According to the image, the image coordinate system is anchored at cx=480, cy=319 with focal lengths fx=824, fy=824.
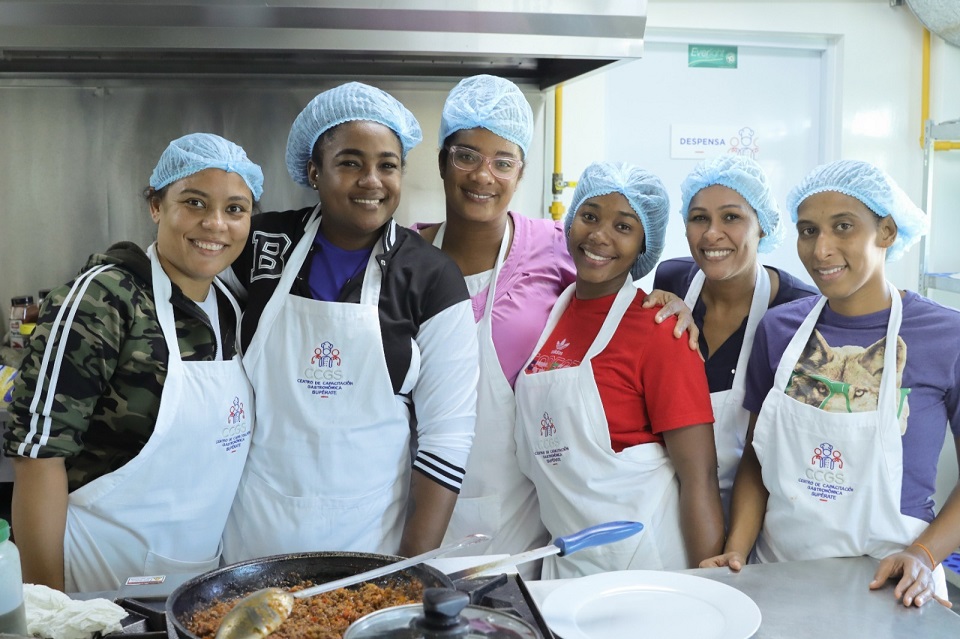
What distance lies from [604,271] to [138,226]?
1.39 m

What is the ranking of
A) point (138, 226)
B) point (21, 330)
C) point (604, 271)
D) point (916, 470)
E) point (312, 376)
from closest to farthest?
1. point (916, 470)
2. point (312, 376)
3. point (604, 271)
4. point (21, 330)
5. point (138, 226)

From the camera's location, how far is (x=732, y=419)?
1601mm

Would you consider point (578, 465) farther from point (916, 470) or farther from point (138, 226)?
point (138, 226)

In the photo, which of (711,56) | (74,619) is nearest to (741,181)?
(74,619)

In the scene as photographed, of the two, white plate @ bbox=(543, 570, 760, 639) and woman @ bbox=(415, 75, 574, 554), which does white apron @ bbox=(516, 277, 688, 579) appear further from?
white plate @ bbox=(543, 570, 760, 639)

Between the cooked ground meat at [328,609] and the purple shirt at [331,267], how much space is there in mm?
630

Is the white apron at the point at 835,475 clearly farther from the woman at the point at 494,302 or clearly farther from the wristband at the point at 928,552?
the woman at the point at 494,302

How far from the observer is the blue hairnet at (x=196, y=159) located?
1379 mm

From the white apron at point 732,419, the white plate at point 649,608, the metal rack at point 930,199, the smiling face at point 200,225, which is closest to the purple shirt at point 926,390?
the white apron at point 732,419

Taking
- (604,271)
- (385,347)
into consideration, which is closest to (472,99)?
(604,271)

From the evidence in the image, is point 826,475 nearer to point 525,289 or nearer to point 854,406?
point 854,406

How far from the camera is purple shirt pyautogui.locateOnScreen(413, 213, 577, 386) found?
5.60ft

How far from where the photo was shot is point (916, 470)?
4.38ft

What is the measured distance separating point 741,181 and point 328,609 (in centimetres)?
111
